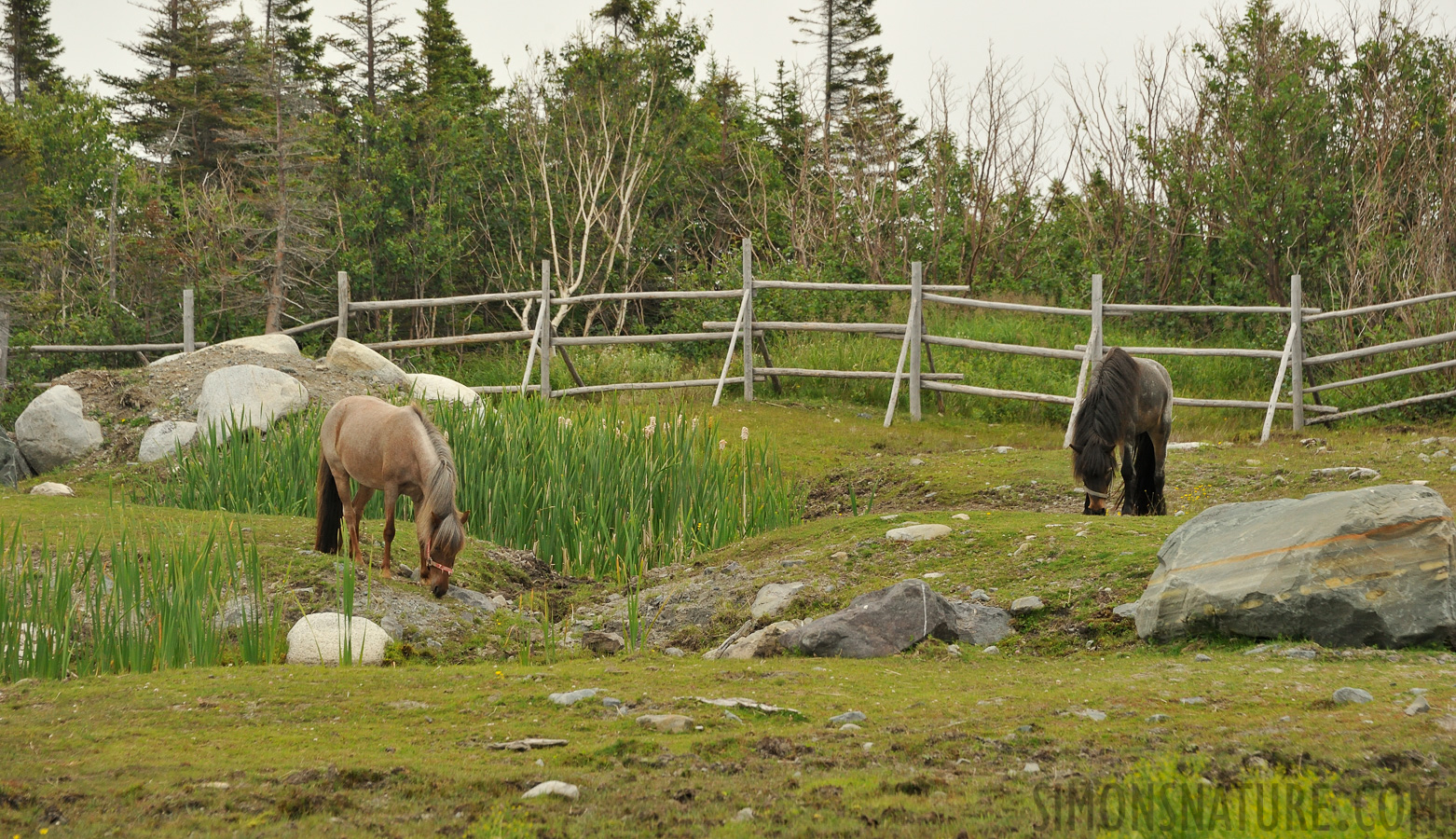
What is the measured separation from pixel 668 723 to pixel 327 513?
11.7ft

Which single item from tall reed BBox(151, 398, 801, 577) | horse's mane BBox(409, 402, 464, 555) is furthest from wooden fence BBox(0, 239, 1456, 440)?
horse's mane BBox(409, 402, 464, 555)

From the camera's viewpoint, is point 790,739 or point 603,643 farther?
point 603,643

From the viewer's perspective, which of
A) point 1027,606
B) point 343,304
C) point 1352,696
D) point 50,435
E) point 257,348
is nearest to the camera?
point 1352,696

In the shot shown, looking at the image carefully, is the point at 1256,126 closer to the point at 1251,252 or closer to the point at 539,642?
the point at 1251,252

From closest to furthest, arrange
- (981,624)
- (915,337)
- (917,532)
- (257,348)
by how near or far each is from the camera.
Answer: (981,624) < (917,532) < (257,348) < (915,337)

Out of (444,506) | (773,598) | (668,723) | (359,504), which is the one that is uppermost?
(444,506)

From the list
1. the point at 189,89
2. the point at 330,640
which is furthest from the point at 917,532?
the point at 189,89

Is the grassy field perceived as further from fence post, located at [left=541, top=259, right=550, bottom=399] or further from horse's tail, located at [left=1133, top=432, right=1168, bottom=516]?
fence post, located at [left=541, top=259, right=550, bottom=399]

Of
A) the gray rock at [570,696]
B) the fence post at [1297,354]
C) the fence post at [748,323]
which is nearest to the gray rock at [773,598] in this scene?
the gray rock at [570,696]

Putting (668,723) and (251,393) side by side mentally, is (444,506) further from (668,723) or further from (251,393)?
(251,393)

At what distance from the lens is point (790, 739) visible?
135 inches

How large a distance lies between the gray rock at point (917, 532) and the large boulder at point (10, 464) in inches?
305

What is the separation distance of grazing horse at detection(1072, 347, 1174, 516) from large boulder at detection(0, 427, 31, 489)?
870cm

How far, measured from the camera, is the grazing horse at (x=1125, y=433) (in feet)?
23.8
